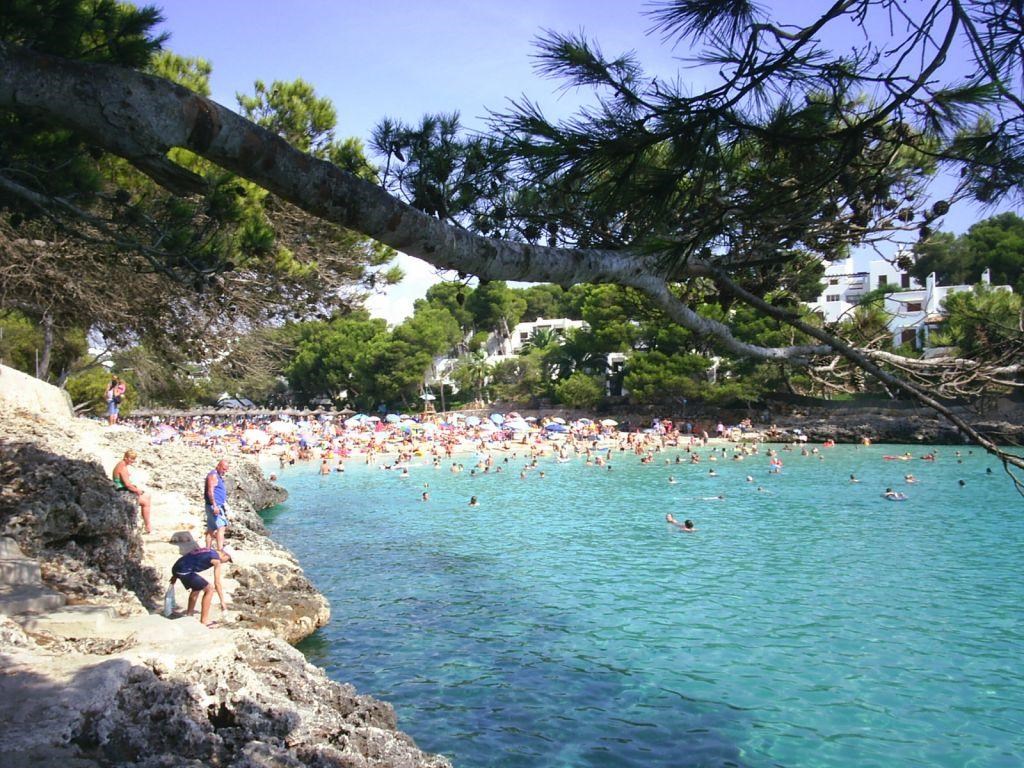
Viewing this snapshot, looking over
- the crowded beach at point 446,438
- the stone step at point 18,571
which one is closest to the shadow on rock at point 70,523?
the stone step at point 18,571

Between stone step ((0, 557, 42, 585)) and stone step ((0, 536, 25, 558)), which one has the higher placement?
stone step ((0, 536, 25, 558))

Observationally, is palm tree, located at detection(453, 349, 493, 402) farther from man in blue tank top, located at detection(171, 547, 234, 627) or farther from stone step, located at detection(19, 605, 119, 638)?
stone step, located at detection(19, 605, 119, 638)

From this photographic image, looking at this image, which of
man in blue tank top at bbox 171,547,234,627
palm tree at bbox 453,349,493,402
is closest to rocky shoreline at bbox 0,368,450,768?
man in blue tank top at bbox 171,547,234,627

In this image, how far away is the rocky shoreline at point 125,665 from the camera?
350cm

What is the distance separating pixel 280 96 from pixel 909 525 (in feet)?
52.3

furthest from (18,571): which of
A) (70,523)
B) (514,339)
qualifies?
(514,339)

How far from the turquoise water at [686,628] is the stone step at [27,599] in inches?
125

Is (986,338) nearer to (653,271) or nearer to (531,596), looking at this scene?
(653,271)

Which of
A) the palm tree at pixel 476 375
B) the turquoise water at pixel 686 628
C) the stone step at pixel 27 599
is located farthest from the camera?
the palm tree at pixel 476 375

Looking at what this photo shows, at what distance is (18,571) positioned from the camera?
17.7 feet

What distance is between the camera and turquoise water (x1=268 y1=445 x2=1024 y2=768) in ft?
22.9

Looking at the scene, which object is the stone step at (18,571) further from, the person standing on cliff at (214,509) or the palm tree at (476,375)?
the palm tree at (476,375)

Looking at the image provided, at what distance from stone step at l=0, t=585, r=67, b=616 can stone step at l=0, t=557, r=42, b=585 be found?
97 millimetres

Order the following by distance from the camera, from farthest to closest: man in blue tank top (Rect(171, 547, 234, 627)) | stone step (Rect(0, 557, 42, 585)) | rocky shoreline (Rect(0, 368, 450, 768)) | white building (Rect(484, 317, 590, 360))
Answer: white building (Rect(484, 317, 590, 360)), man in blue tank top (Rect(171, 547, 234, 627)), stone step (Rect(0, 557, 42, 585)), rocky shoreline (Rect(0, 368, 450, 768))
